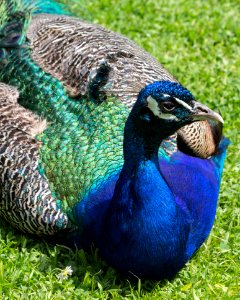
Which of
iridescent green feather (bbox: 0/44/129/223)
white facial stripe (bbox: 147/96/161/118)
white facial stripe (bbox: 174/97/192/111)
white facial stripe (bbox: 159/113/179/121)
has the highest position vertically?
white facial stripe (bbox: 174/97/192/111)

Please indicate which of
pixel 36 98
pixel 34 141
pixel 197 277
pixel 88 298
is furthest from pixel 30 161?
pixel 197 277

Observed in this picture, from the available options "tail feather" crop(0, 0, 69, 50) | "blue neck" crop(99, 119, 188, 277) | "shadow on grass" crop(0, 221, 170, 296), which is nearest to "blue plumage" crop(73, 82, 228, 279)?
"blue neck" crop(99, 119, 188, 277)

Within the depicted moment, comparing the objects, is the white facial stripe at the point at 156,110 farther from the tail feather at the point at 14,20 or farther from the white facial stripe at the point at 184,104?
the tail feather at the point at 14,20

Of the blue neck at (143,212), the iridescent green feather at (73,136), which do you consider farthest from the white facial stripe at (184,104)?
the iridescent green feather at (73,136)

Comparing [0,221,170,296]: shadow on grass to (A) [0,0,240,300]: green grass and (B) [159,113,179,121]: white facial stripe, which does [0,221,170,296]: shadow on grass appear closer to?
(A) [0,0,240,300]: green grass

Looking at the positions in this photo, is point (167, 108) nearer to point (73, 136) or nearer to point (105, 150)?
point (105, 150)

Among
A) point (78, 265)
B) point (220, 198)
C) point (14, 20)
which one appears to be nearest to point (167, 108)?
point (78, 265)

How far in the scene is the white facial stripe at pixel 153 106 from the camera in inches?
105

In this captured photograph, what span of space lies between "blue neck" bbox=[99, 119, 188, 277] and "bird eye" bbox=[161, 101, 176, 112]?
12cm

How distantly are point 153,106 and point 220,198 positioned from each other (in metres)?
1.08

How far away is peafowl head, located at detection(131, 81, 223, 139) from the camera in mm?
2658

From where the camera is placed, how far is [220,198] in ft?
11.8

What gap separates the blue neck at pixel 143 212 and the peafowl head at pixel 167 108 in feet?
0.19

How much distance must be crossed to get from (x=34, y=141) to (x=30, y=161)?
111 mm
